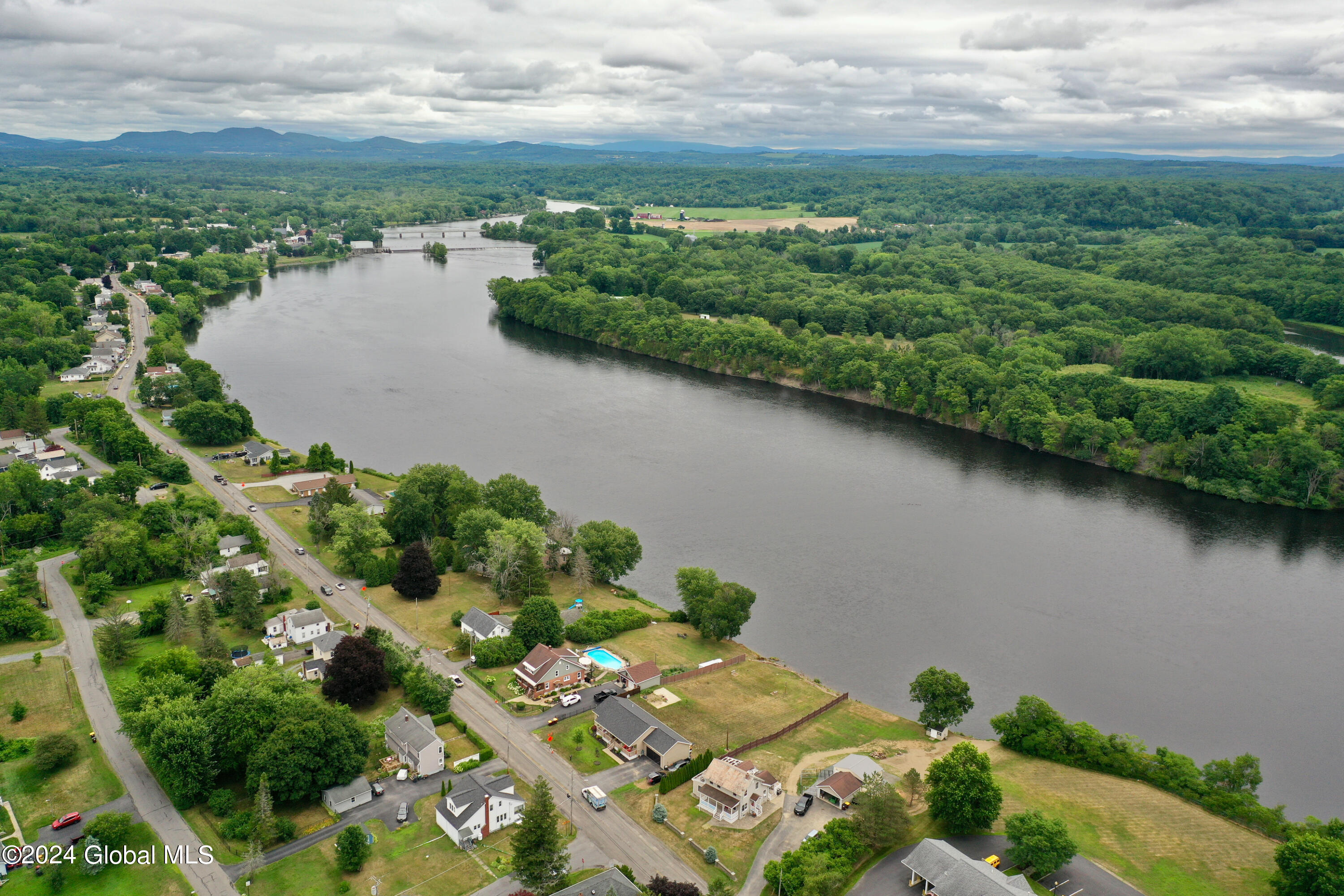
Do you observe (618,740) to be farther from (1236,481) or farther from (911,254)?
(911,254)

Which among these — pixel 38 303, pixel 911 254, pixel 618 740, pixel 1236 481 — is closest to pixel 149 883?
pixel 618 740

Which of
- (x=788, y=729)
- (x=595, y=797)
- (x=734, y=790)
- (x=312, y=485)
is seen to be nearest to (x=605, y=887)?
(x=595, y=797)

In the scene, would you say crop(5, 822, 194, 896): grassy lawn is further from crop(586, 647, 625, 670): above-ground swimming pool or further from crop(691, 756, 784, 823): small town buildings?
crop(586, 647, 625, 670): above-ground swimming pool

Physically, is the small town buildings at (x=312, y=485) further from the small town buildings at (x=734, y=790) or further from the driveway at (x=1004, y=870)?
the driveway at (x=1004, y=870)

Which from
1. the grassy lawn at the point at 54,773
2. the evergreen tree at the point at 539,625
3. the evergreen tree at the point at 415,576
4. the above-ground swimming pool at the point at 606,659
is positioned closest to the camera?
the grassy lawn at the point at 54,773

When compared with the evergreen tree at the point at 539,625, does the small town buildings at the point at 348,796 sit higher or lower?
lower

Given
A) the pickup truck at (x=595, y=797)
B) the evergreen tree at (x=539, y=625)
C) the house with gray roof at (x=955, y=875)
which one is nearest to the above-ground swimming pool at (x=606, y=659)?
the evergreen tree at (x=539, y=625)

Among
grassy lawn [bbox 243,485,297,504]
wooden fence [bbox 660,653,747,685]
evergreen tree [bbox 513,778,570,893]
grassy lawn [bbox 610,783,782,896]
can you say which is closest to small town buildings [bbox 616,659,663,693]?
wooden fence [bbox 660,653,747,685]
